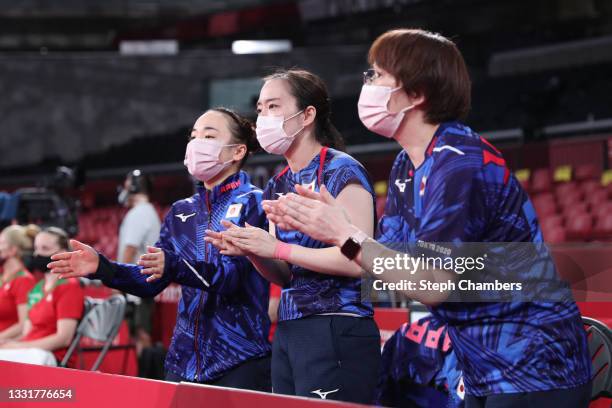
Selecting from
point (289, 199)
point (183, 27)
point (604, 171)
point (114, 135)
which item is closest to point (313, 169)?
point (289, 199)

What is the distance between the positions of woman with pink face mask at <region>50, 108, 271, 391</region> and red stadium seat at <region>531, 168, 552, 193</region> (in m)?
8.12

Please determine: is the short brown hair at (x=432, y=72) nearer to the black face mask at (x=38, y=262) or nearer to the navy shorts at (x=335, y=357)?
the navy shorts at (x=335, y=357)

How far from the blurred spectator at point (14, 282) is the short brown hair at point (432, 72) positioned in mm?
3884

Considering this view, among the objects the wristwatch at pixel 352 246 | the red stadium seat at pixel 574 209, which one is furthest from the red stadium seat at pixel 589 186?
the wristwatch at pixel 352 246

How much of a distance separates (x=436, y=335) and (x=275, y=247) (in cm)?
46

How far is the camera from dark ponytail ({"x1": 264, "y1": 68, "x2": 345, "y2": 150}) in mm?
2836

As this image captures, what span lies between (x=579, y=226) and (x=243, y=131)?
6.53 m

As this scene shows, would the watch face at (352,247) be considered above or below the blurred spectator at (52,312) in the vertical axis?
above

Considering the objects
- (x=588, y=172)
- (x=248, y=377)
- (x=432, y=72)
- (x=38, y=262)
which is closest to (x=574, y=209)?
(x=588, y=172)

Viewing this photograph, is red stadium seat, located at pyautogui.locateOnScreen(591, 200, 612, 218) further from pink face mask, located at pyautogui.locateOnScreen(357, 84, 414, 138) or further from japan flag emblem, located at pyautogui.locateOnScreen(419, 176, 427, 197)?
japan flag emblem, located at pyautogui.locateOnScreen(419, 176, 427, 197)

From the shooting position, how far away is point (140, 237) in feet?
22.2

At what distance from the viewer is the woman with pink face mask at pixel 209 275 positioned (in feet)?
9.20

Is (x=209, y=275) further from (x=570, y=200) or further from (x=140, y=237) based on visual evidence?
(x=570, y=200)

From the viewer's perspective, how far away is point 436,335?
7.39 feet
